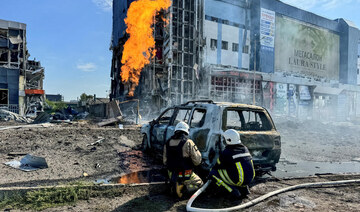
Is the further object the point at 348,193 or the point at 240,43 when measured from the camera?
→ the point at 240,43

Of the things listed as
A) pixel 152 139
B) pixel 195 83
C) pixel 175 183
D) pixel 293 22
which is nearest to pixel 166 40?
pixel 195 83

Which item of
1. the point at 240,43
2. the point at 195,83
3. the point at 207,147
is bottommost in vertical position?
the point at 207,147

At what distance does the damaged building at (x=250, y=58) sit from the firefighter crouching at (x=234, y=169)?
51.8 ft

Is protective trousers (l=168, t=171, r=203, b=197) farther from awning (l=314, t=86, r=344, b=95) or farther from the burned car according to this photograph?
awning (l=314, t=86, r=344, b=95)

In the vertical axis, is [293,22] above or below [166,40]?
above

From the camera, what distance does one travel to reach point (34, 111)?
27.5 meters

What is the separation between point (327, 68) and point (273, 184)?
45980mm

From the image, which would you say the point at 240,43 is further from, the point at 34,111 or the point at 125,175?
the point at 125,175

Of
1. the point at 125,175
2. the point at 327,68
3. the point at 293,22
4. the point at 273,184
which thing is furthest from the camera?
the point at 327,68

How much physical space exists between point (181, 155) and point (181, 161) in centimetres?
10

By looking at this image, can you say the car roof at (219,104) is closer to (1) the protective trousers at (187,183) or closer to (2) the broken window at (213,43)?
(1) the protective trousers at (187,183)

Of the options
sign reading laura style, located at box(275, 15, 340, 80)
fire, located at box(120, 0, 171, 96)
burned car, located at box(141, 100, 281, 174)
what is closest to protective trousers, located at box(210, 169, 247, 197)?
burned car, located at box(141, 100, 281, 174)

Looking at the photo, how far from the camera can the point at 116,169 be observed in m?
6.07

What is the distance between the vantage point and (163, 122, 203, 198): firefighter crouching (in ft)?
13.5
